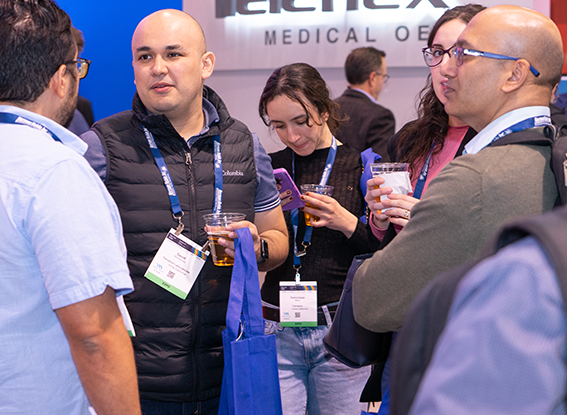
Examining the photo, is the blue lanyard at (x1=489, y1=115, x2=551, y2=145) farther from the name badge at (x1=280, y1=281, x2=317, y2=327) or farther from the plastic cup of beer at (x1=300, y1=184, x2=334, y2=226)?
Answer: the name badge at (x1=280, y1=281, x2=317, y2=327)

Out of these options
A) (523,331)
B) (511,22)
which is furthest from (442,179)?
(523,331)

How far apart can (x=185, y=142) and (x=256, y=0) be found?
362cm

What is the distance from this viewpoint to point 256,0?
17.3ft

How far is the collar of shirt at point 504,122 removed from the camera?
1436 mm

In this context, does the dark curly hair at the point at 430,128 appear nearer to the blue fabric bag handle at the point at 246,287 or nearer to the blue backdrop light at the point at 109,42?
the blue fabric bag handle at the point at 246,287

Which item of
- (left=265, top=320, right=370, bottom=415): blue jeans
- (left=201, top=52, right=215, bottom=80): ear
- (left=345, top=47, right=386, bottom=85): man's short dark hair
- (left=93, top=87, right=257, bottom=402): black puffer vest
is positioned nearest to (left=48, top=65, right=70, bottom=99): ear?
(left=93, top=87, right=257, bottom=402): black puffer vest

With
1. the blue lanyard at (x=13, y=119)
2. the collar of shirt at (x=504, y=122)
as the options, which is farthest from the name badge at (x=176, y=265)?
the collar of shirt at (x=504, y=122)

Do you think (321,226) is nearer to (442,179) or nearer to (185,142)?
(185,142)

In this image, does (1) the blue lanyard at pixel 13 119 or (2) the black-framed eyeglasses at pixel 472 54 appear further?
(2) the black-framed eyeglasses at pixel 472 54

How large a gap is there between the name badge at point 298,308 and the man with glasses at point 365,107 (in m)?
1.96

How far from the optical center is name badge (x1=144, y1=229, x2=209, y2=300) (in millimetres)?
1931

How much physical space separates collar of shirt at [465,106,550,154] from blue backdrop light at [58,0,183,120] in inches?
176

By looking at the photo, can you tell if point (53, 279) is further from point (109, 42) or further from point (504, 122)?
point (109, 42)

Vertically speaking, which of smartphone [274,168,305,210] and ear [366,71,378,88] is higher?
ear [366,71,378,88]
